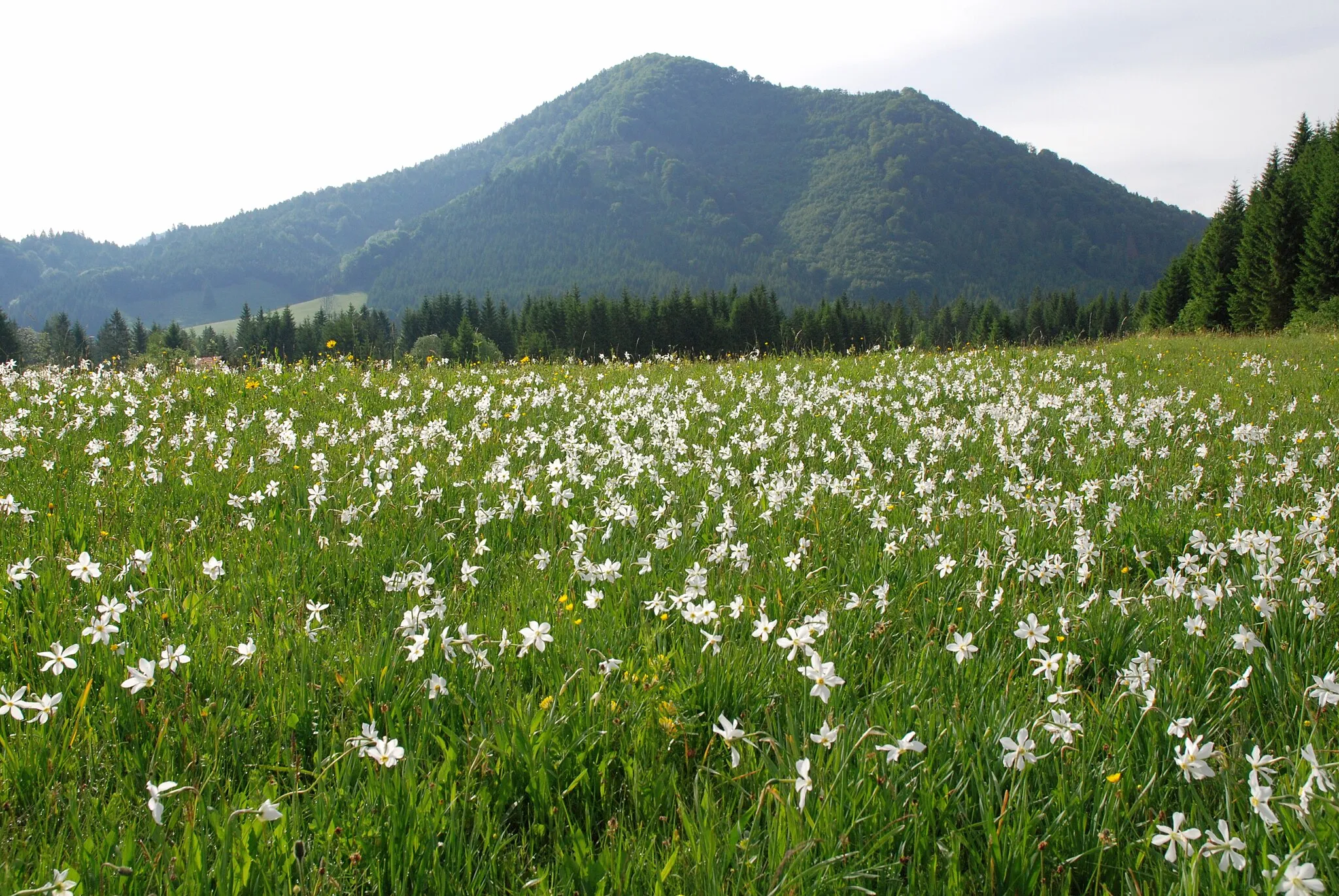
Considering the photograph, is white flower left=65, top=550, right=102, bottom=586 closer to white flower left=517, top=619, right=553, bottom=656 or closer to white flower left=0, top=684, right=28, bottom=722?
white flower left=0, top=684, right=28, bottom=722

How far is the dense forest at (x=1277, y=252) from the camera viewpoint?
41.4 m

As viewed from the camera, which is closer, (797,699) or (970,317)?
(797,699)

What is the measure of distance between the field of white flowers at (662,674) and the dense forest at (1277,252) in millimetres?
33725

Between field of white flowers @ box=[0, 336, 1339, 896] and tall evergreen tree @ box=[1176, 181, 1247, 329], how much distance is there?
195 feet

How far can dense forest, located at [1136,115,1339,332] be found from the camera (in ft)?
136

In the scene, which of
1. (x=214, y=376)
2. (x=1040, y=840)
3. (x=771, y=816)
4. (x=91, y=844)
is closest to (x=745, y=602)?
(x=771, y=816)

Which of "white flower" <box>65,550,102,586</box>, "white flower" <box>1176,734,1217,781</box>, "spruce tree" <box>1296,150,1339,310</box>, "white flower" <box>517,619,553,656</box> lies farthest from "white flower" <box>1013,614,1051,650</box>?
"spruce tree" <box>1296,150,1339,310</box>

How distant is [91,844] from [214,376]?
940cm

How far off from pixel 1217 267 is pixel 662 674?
67.6m

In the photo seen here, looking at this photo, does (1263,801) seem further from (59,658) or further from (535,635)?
(59,658)

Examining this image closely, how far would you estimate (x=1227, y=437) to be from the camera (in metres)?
7.29

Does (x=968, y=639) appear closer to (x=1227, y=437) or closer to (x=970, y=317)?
(x=1227, y=437)

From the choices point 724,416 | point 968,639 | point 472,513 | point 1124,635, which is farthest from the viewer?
point 724,416

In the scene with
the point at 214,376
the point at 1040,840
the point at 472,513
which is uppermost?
the point at 214,376
